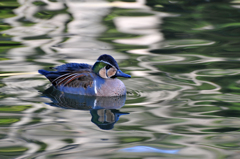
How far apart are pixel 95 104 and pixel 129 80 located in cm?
152

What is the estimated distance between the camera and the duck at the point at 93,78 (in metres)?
8.01

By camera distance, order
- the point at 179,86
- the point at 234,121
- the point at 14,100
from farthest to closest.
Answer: the point at 179,86 → the point at 14,100 → the point at 234,121

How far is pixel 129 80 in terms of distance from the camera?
9.01 meters

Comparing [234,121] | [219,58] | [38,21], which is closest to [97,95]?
[234,121]

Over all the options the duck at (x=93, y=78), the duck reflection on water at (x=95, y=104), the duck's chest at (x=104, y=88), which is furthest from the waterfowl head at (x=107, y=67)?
the duck reflection on water at (x=95, y=104)

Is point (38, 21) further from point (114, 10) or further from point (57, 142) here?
point (57, 142)

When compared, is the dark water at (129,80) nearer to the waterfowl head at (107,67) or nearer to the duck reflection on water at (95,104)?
the duck reflection on water at (95,104)

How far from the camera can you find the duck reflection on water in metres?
6.82

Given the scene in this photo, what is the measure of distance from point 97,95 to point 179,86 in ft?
5.50

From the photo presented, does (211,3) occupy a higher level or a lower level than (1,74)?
higher

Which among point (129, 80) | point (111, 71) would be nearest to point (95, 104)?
point (111, 71)

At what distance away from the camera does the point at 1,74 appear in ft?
30.1

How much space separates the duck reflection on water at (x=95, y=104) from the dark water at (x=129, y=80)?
0.02 m

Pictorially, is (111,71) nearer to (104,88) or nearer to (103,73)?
(103,73)
